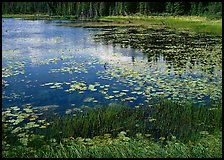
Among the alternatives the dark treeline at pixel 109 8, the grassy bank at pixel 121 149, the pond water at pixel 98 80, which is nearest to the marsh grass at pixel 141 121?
the grassy bank at pixel 121 149

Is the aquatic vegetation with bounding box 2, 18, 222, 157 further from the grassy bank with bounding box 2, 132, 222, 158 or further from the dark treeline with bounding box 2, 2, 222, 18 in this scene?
the dark treeline with bounding box 2, 2, 222, 18

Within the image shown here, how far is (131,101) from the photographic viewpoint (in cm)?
844

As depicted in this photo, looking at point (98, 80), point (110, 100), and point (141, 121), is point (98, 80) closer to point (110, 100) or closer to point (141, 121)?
point (110, 100)

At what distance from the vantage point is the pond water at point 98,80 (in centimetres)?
860

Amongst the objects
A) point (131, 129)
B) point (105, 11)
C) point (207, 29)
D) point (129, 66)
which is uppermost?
point (105, 11)

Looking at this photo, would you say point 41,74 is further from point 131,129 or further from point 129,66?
point 131,129

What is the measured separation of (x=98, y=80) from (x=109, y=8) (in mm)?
60814

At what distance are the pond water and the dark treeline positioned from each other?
27985 mm

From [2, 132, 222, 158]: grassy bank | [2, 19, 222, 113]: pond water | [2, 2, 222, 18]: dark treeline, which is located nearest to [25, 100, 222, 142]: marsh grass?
[2, 132, 222, 158]: grassy bank

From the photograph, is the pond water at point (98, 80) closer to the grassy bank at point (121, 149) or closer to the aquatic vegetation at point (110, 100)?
the aquatic vegetation at point (110, 100)

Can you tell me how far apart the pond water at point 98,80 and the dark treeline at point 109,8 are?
27985 mm

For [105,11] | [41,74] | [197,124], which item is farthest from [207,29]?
[105,11]

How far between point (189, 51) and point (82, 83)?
909 centimetres

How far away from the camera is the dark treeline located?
52406mm
